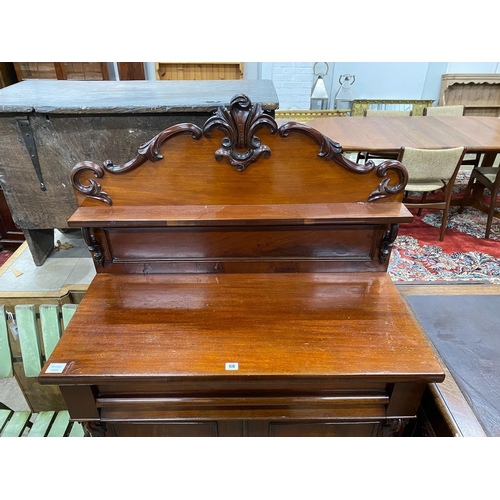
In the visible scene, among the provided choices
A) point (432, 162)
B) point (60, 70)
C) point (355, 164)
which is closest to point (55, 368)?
point (355, 164)

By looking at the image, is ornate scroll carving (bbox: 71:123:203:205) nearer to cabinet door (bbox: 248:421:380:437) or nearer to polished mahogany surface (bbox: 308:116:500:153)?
cabinet door (bbox: 248:421:380:437)

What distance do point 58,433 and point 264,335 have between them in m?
0.96

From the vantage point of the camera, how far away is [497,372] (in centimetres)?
103

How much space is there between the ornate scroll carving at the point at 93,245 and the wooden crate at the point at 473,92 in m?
4.76

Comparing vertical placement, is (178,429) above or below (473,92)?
below

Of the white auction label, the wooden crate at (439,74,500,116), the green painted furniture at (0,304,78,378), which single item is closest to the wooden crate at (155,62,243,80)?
the wooden crate at (439,74,500,116)

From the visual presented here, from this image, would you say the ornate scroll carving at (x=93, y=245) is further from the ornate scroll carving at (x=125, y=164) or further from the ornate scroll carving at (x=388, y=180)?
the ornate scroll carving at (x=388, y=180)

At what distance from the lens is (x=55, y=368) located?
87cm

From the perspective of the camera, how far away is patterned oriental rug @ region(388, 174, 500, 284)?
2.49 meters

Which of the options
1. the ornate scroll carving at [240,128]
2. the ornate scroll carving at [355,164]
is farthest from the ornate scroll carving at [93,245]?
the ornate scroll carving at [355,164]

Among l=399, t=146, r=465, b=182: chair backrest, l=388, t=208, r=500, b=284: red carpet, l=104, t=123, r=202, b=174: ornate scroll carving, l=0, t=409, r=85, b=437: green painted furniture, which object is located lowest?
l=388, t=208, r=500, b=284: red carpet

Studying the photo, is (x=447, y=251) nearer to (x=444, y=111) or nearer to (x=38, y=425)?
(x=444, y=111)

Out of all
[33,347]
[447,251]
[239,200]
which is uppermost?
[239,200]

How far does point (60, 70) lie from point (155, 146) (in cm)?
323
